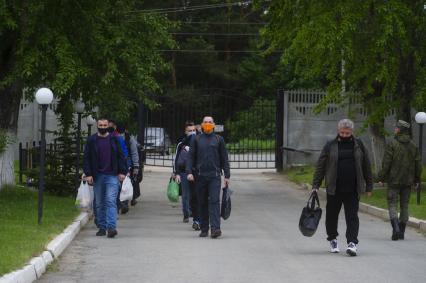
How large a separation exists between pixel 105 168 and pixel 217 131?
18.5 meters

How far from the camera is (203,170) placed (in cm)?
1367

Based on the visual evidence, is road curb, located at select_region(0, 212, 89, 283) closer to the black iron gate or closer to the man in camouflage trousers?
the man in camouflage trousers

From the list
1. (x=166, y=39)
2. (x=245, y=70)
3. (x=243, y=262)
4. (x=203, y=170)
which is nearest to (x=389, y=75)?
(x=166, y=39)

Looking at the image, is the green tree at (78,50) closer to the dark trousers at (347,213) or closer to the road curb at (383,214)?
the road curb at (383,214)

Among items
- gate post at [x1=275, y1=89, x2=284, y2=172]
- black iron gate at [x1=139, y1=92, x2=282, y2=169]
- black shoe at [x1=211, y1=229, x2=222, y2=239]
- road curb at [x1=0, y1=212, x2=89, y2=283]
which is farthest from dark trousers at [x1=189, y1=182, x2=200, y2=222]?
gate post at [x1=275, y1=89, x2=284, y2=172]

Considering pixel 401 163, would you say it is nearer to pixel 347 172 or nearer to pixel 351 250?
pixel 347 172

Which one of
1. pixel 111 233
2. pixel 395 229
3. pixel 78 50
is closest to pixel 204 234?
pixel 111 233

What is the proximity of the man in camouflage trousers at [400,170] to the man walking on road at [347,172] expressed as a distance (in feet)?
6.74

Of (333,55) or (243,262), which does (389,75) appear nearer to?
(333,55)

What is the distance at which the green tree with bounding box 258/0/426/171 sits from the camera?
20125mm

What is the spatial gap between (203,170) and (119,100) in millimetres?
6646

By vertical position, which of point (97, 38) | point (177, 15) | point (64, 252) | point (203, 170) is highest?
point (177, 15)

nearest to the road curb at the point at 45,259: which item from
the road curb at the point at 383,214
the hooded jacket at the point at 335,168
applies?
the hooded jacket at the point at 335,168

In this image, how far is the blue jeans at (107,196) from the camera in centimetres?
1371
